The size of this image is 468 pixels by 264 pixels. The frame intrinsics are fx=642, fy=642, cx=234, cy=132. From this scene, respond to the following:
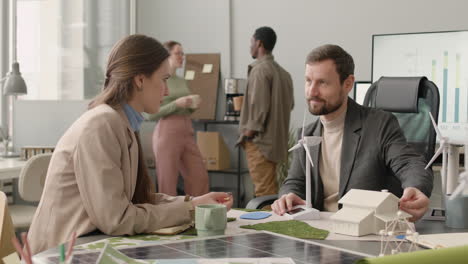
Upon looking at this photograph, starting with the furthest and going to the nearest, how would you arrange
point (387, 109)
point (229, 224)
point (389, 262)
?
point (387, 109) → point (229, 224) → point (389, 262)

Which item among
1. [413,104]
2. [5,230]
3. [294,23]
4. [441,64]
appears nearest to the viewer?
[5,230]

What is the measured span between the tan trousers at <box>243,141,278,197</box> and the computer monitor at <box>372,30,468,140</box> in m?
1.15

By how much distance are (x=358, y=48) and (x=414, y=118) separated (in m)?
2.82

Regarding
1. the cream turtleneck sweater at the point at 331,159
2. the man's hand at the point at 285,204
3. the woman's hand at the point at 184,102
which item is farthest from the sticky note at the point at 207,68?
the man's hand at the point at 285,204

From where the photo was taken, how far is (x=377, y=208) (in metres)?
1.86

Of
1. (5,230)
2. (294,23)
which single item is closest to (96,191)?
(5,230)

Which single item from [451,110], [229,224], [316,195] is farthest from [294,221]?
[451,110]

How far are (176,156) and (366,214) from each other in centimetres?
372

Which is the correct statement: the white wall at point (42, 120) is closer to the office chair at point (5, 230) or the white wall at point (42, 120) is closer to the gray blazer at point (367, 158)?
the gray blazer at point (367, 158)

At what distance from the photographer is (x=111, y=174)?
6.24 ft

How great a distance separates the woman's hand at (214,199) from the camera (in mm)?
2059

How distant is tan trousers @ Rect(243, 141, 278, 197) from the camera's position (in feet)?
17.4

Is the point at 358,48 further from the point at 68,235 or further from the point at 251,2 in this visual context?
the point at 68,235

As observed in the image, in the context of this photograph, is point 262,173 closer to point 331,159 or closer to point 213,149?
point 213,149
